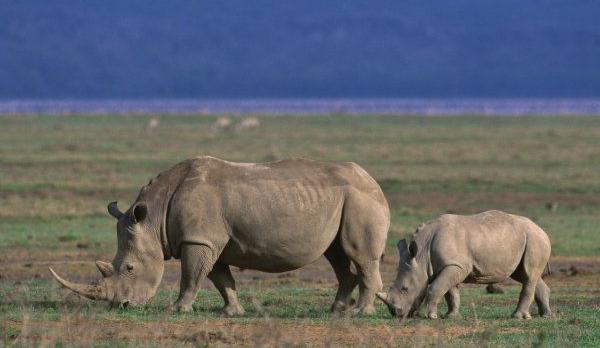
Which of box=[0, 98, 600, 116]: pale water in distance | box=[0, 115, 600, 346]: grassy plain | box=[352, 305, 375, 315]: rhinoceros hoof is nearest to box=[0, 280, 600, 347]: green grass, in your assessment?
box=[0, 115, 600, 346]: grassy plain

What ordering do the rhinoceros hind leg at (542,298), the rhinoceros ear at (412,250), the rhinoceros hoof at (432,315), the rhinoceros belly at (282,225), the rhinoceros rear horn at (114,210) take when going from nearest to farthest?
the rhinoceros hoof at (432,315), the rhinoceros ear at (412,250), the rhinoceros belly at (282,225), the rhinoceros hind leg at (542,298), the rhinoceros rear horn at (114,210)

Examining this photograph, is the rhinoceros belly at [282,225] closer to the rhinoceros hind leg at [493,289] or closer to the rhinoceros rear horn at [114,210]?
the rhinoceros rear horn at [114,210]

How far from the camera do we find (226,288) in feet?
48.2

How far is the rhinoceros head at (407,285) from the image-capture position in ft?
46.2

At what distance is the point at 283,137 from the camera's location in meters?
59.6

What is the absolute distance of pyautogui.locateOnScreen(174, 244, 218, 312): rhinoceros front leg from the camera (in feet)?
47.3

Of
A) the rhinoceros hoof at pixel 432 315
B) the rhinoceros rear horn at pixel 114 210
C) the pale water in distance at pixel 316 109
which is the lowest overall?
the pale water in distance at pixel 316 109

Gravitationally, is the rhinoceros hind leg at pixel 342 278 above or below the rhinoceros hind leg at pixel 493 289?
above

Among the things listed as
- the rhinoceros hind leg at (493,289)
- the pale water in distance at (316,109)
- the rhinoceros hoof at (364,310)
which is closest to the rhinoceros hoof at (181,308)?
the rhinoceros hoof at (364,310)

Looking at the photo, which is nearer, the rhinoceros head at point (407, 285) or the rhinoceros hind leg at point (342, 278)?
the rhinoceros head at point (407, 285)

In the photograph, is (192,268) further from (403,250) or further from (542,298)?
(542,298)

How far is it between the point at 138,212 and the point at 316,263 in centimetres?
774

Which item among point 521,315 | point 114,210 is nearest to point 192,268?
point 114,210

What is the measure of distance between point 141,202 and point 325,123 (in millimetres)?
64755
